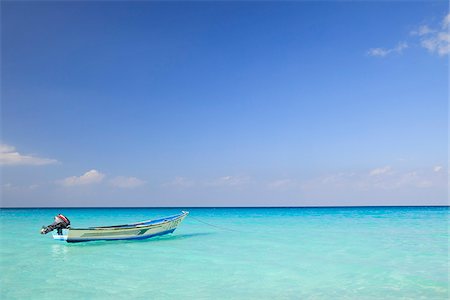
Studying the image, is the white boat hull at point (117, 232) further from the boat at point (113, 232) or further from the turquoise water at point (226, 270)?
the turquoise water at point (226, 270)

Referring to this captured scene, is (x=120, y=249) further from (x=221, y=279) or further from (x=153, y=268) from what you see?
(x=221, y=279)

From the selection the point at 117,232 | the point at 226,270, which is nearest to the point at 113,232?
the point at 117,232

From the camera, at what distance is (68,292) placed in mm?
8789

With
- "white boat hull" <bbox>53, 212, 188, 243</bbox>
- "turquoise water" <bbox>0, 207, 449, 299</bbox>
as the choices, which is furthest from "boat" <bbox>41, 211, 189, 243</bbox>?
"turquoise water" <bbox>0, 207, 449, 299</bbox>

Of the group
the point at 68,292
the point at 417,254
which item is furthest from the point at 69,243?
the point at 417,254

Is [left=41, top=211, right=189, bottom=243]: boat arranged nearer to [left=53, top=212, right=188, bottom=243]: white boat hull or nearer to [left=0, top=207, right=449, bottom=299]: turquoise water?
[left=53, top=212, right=188, bottom=243]: white boat hull

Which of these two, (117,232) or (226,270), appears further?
(117,232)

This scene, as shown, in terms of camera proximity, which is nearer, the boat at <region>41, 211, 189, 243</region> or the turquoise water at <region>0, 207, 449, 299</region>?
the turquoise water at <region>0, 207, 449, 299</region>

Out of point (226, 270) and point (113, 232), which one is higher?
point (113, 232)

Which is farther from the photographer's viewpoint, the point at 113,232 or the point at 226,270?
the point at 113,232

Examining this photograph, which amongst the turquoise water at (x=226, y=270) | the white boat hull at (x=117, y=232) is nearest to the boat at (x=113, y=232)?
the white boat hull at (x=117, y=232)

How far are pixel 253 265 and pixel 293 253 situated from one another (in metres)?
2.95

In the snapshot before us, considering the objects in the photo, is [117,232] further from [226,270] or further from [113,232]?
[226,270]

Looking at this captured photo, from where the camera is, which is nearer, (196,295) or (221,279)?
(196,295)
